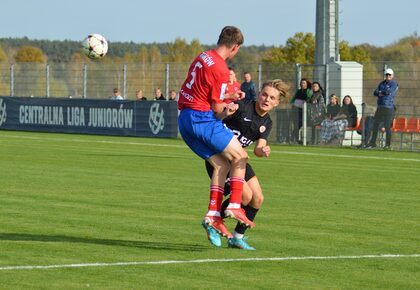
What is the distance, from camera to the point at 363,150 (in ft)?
101

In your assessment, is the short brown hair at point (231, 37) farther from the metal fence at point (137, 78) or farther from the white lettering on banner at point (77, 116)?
the white lettering on banner at point (77, 116)

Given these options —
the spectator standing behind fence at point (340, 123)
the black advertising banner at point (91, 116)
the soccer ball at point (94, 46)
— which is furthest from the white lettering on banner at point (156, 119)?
the spectator standing behind fence at point (340, 123)

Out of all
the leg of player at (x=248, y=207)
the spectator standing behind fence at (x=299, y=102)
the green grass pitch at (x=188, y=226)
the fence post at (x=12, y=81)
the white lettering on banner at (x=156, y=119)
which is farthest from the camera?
the fence post at (x=12, y=81)

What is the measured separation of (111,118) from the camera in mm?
38031

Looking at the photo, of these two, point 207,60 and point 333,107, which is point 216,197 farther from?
point 333,107

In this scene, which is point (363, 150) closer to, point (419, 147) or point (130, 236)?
point (419, 147)

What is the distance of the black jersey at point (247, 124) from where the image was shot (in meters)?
11.5

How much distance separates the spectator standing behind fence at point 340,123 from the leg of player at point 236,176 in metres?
20.8

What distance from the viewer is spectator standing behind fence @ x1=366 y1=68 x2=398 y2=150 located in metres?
30.1

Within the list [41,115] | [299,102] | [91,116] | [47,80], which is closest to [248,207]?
[299,102]

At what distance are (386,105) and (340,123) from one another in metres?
1.90

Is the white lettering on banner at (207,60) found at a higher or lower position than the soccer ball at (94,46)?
lower

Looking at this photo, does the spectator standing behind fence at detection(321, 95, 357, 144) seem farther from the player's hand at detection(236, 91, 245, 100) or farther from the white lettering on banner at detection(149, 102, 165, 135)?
the player's hand at detection(236, 91, 245, 100)

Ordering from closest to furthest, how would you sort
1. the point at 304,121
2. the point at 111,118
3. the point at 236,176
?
the point at 236,176
the point at 304,121
the point at 111,118
